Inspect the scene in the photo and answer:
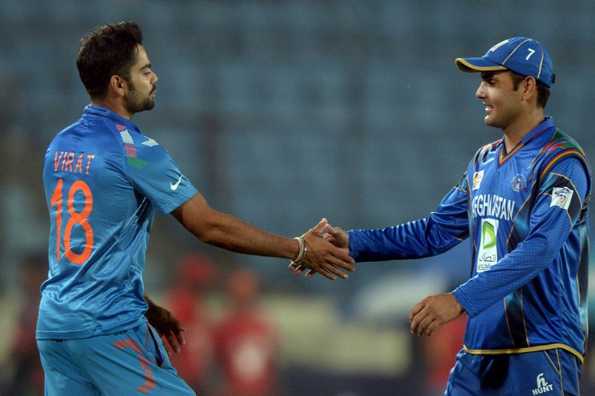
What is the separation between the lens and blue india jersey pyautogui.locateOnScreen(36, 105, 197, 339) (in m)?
3.62

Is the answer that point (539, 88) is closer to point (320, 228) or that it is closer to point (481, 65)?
point (481, 65)

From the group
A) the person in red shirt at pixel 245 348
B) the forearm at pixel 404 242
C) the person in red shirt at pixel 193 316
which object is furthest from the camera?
the person in red shirt at pixel 245 348

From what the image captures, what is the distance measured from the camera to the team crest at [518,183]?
3.83 m

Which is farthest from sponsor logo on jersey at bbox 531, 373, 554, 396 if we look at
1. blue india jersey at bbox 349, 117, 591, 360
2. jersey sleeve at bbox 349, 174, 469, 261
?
jersey sleeve at bbox 349, 174, 469, 261

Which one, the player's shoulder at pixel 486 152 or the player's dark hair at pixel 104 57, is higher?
the player's dark hair at pixel 104 57

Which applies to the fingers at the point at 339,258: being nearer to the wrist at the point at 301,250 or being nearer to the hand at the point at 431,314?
the wrist at the point at 301,250

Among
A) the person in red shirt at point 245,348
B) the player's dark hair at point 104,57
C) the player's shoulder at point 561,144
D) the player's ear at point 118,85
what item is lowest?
the person in red shirt at point 245,348

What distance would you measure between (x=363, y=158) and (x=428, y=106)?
1.05 meters

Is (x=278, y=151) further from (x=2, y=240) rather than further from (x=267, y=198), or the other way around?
(x=2, y=240)

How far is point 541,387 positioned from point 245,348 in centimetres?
487

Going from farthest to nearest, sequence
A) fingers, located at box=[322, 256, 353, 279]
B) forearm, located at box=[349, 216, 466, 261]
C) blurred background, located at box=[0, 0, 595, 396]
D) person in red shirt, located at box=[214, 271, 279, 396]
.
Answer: blurred background, located at box=[0, 0, 595, 396] < person in red shirt, located at box=[214, 271, 279, 396] < forearm, located at box=[349, 216, 466, 261] < fingers, located at box=[322, 256, 353, 279]

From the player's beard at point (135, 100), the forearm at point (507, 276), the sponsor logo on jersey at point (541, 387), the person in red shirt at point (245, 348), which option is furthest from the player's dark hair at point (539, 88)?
the person in red shirt at point (245, 348)

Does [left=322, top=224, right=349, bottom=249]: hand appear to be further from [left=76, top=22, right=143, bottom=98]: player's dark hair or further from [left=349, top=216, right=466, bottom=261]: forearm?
[left=76, top=22, right=143, bottom=98]: player's dark hair

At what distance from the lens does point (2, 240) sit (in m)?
8.82
